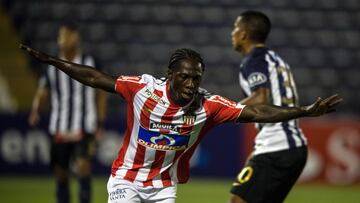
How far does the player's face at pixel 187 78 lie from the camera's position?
4734 mm

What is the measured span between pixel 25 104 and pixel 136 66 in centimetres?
225

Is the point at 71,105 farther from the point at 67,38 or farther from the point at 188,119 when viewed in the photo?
the point at 188,119

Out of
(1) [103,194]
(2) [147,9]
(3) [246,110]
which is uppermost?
(2) [147,9]

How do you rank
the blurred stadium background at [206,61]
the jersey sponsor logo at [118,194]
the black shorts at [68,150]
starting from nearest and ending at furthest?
the jersey sponsor logo at [118,194] → the black shorts at [68,150] → the blurred stadium background at [206,61]

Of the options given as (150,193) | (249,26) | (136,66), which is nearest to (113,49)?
(136,66)

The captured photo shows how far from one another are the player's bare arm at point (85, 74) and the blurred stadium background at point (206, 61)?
6369 mm

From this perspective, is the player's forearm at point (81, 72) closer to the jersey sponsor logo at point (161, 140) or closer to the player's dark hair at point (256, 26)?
the jersey sponsor logo at point (161, 140)

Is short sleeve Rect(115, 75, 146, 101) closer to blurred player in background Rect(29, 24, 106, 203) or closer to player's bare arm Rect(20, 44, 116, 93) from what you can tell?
player's bare arm Rect(20, 44, 116, 93)

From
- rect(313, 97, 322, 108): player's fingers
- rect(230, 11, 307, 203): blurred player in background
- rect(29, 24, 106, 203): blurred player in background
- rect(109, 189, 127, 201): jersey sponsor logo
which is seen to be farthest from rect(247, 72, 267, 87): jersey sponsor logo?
rect(29, 24, 106, 203): blurred player in background

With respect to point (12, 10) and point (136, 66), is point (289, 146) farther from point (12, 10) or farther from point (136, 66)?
point (12, 10)

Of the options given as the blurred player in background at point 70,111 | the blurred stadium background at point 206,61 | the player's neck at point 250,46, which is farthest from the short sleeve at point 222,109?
the blurred stadium background at point 206,61

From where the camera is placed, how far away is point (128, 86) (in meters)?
5.00

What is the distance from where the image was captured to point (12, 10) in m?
14.9

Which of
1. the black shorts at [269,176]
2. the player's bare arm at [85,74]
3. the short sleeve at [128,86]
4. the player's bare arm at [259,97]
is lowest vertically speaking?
the black shorts at [269,176]
